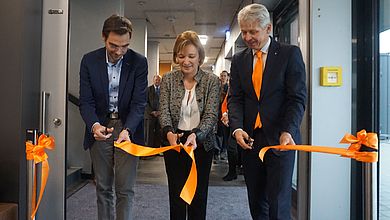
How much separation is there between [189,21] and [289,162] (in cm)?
588

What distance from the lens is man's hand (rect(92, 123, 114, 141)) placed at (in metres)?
1.72

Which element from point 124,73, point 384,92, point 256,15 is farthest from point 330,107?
point 124,73

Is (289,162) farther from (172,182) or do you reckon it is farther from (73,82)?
(73,82)

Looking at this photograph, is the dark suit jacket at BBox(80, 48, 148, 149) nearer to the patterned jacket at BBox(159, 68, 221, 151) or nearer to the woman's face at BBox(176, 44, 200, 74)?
the patterned jacket at BBox(159, 68, 221, 151)

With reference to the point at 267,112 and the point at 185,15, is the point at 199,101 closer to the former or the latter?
the point at 267,112

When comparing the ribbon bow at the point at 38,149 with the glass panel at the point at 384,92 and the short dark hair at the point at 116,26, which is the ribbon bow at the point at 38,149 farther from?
the glass panel at the point at 384,92

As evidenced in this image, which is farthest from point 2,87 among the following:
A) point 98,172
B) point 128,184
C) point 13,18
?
point 128,184

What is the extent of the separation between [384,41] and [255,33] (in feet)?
3.61

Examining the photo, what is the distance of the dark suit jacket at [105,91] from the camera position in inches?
72.6

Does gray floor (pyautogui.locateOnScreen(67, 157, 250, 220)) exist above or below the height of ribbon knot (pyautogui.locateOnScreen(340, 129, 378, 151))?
below

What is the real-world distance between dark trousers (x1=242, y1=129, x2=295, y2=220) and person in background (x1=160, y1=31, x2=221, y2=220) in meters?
0.27

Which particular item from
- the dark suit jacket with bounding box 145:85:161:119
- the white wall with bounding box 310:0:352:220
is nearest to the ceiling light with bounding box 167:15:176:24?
the dark suit jacket with bounding box 145:85:161:119

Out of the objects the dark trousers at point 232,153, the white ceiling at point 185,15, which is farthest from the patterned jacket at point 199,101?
the white ceiling at point 185,15

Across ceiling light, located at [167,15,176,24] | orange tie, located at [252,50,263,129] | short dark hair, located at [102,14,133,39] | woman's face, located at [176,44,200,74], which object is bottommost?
orange tie, located at [252,50,263,129]
